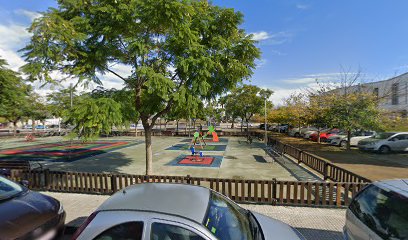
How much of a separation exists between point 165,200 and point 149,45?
577 centimetres

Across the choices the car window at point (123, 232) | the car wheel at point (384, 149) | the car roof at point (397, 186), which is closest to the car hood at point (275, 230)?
the car roof at point (397, 186)

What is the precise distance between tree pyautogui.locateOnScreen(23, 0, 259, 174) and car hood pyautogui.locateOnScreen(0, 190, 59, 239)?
356 cm

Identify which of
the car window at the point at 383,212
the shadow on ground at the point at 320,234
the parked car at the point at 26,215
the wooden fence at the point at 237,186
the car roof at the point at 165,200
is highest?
the car roof at the point at 165,200

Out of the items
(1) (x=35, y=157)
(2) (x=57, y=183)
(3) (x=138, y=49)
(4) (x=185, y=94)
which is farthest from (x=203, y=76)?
(1) (x=35, y=157)

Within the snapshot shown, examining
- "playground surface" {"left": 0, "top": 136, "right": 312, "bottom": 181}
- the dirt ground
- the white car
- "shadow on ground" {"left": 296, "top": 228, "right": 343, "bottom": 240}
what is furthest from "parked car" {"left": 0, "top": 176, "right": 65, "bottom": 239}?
the white car

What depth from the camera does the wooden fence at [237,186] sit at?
23.0ft

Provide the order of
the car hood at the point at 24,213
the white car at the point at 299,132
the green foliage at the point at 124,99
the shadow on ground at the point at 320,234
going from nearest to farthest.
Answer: the car hood at the point at 24,213, the shadow on ground at the point at 320,234, the green foliage at the point at 124,99, the white car at the point at 299,132

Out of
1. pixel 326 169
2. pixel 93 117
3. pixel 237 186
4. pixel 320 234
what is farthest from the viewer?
pixel 326 169

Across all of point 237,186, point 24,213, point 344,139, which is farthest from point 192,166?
point 344,139

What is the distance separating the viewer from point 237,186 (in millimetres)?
7348

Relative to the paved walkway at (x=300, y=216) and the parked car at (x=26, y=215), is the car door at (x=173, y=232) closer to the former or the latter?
the parked car at (x=26, y=215)

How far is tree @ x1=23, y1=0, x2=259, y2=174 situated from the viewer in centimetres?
670

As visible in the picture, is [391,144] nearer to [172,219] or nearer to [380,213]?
[380,213]

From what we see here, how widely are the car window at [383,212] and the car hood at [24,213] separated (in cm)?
546
